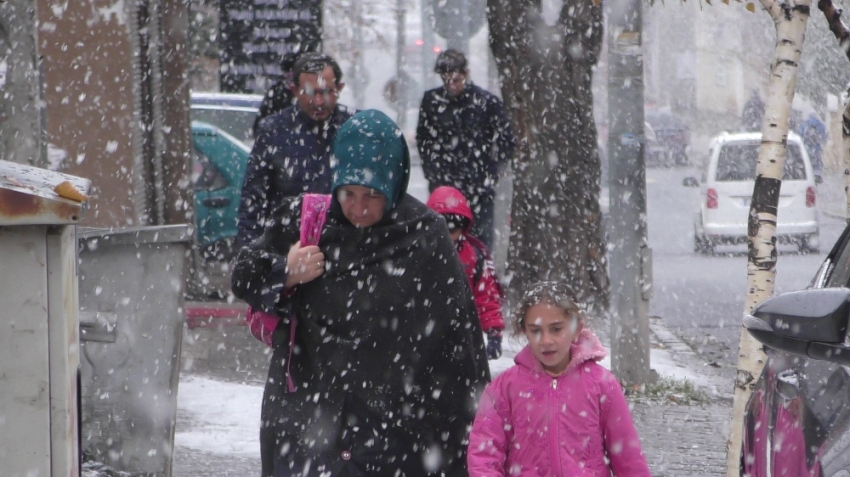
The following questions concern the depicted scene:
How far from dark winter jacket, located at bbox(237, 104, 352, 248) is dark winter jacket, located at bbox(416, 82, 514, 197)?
3098mm

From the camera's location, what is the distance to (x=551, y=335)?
12.4ft

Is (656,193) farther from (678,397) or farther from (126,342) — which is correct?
(126,342)

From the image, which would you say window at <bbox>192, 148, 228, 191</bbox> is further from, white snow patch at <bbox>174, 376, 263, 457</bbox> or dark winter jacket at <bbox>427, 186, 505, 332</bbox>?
dark winter jacket at <bbox>427, 186, 505, 332</bbox>

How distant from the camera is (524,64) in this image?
10.7 metres

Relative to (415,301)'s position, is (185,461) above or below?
below

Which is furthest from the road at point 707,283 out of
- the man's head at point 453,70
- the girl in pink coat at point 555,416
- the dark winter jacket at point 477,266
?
the girl in pink coat at point 555,416

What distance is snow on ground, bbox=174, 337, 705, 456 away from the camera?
6520 mm

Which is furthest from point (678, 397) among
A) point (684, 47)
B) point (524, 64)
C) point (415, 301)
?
point (684, 47)

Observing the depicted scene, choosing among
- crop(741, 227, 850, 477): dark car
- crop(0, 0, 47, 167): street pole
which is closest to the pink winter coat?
crop(741, 227, 850, 477): dark car

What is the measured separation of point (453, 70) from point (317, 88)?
310cm

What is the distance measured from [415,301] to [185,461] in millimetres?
2882

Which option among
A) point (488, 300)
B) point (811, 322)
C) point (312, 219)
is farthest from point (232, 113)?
point (811, 322)

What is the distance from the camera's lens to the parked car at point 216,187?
40.7ft

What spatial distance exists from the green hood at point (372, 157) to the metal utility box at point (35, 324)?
0.83m
